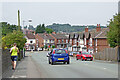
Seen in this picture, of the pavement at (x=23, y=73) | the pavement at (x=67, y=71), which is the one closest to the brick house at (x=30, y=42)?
the pavement at (x=67, y=71)

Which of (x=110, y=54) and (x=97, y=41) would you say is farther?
(x=97, y=41)

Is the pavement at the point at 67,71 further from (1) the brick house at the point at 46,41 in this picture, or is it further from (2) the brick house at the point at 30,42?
(2) the brick house at the point at 30,42

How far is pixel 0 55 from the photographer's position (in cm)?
1459

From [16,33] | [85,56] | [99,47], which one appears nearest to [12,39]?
[16,33]

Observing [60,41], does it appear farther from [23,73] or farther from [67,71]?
[23,73]

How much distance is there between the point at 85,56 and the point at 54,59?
633 inches

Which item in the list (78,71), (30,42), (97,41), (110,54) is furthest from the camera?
(30,42)

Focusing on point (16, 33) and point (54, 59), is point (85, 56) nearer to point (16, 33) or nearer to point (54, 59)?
point (16, 33)

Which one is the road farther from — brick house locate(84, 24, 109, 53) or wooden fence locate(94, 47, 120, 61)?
brick house locate(84, 24, 109, 53)

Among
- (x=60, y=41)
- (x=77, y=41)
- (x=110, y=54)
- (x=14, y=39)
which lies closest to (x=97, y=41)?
(x=77, y=41)

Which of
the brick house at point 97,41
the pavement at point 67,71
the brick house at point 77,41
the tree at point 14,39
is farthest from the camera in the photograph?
the brick house at point 77,41

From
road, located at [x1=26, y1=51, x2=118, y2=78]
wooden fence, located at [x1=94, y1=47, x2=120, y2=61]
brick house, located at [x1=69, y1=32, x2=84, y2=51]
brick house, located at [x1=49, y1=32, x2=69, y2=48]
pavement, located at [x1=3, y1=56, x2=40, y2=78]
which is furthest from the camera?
brick house, located at [x1=49, y1=32, x2=69, y2=48]

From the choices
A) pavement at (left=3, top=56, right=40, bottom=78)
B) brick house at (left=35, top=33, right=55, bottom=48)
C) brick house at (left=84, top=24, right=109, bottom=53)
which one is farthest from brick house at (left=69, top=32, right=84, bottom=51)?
pavement at (left=3, top=56, right=40, bottom=78)

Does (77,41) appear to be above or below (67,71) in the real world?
above
